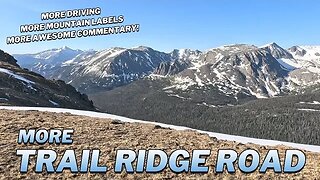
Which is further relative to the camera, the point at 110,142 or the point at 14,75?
the point at 14,75

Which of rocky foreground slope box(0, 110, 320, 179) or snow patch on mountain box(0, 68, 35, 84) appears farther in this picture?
snow patch on mountain box(0, 68, 35, 84)

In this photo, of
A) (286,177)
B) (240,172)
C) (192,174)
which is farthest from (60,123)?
(286,177)

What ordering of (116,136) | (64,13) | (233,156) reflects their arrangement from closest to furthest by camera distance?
1. (233,156)
2. (116,136)
3. (64,13)

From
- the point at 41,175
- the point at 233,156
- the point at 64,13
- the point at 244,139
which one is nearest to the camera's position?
the point at 41,175

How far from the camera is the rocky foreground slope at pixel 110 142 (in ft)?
40.4

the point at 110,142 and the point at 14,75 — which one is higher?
the point at 14,75

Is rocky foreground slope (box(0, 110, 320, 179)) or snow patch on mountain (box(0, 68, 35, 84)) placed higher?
snow patch on mountain (box(0, 68, 35, 84))

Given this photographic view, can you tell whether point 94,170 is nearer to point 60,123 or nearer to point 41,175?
point 41,175

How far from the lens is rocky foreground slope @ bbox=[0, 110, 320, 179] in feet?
40.4

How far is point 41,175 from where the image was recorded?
1224 cm

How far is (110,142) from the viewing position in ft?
49.3

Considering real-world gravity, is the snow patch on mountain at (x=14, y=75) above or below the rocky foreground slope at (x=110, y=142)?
above

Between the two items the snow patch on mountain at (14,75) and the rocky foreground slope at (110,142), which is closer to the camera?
the rocky foreground slope at (110,142)

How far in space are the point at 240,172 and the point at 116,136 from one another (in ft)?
20.0
